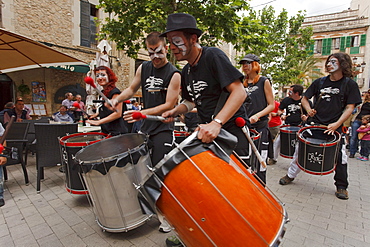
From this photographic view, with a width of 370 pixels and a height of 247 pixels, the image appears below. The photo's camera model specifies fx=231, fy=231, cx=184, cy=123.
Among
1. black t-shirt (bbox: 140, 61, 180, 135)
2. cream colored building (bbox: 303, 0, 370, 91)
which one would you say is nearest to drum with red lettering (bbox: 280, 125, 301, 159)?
black t-shirt (bbox: 140, 61, 180, 135)

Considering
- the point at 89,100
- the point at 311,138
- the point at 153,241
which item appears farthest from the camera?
the point at 89,100

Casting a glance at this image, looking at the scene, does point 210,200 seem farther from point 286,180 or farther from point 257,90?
point 286,180

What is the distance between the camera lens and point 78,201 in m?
3.50

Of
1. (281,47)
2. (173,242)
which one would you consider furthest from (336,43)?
(173,242)

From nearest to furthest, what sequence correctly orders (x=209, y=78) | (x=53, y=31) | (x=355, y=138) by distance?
(x=209, y=78), (x=355, y=138), (x=53, y=31)

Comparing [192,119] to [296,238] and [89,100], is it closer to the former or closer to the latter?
[296,238]

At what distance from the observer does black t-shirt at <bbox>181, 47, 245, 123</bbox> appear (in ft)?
5.53

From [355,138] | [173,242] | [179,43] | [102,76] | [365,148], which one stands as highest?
[179,43]

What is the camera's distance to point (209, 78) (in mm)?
1821

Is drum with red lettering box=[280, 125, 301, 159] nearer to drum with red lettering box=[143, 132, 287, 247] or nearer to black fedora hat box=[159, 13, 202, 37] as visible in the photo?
drum with red lettering box=[143, 132, 287, 247]

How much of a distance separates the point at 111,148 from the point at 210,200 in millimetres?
1500

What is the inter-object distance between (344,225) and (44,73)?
13.6 m

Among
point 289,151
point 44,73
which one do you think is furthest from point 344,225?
point 44,73

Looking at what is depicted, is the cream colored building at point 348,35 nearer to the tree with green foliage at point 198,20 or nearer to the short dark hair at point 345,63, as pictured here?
the tree with green foliage at point 198,20
